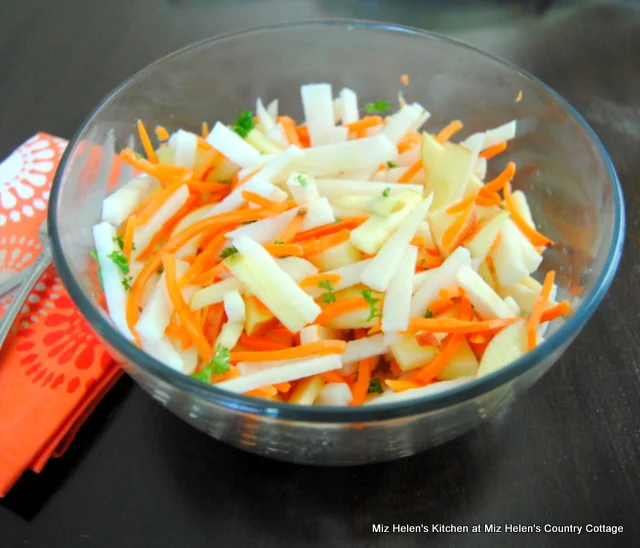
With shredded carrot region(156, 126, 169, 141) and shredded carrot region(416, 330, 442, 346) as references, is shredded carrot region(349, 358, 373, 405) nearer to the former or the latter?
shredded carrot region(416, 330, 442, 346)

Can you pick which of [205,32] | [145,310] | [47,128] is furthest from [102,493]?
[205,32]

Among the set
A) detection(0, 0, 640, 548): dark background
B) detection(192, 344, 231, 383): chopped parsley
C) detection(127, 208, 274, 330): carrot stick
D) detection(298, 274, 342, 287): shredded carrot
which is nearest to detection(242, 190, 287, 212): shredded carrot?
detection(127, 208, 274, 330): carrot stick

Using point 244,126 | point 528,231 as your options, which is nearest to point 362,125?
point 244,126

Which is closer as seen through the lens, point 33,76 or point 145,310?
point 145,310

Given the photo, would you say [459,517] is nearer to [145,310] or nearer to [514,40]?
[145,310]

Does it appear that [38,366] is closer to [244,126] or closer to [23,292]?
[23,292]

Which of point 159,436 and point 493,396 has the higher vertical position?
point 493,396

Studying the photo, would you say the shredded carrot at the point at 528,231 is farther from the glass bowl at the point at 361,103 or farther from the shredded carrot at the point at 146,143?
the shredded carrot at the point at 146,143

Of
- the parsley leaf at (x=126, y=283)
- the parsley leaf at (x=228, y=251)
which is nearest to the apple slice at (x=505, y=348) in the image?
the parsley leaf at (x=228, y=251)
